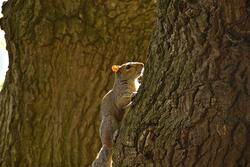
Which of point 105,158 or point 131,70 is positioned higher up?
point 131,70

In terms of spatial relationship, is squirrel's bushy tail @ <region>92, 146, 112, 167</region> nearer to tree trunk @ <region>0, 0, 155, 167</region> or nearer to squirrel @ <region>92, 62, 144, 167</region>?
squirrel @ <region>92, 62, 144, 167</region>

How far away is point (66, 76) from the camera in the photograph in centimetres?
542

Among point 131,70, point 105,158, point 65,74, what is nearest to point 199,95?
point 105,158

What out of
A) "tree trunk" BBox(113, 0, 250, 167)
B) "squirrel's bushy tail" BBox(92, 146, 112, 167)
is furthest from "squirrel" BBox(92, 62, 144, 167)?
Result: "tree trunk" BBox(113, 0, 250, 167)

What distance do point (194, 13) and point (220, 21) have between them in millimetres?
132

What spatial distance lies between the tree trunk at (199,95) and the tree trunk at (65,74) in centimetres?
230

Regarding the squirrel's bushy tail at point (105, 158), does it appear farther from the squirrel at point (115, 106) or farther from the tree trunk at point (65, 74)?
the tree trunk at point (65, 74)

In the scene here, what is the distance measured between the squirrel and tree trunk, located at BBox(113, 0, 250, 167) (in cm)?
88

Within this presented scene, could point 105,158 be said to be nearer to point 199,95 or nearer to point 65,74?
point 65,74

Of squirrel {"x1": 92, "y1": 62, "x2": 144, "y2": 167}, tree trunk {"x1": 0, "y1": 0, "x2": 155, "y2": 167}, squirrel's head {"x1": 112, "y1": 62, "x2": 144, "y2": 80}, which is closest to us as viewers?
squirrel {"x1": 92, "y1": 62, "x2": 144, "y2": 167}

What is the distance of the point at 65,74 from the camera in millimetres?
5414

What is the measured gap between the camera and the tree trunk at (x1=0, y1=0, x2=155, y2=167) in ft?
17.4

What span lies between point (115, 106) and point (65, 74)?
1.14 metres

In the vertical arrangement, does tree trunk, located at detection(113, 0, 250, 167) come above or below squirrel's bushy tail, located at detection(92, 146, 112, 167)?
above
